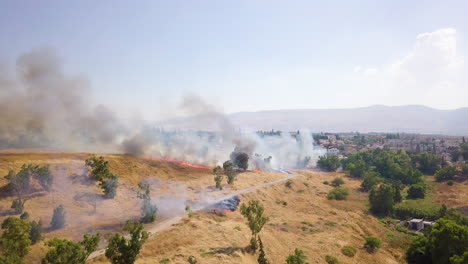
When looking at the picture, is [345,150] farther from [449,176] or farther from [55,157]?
[55,157]

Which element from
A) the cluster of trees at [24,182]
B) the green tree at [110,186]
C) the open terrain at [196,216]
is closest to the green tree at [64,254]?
the open terrain at [196,216]

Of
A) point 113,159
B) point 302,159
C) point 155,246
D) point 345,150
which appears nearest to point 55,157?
point 113,159

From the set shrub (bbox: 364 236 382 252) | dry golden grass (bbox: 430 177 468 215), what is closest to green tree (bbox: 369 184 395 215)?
dry golden grass (bbox: 430 177 468 215)

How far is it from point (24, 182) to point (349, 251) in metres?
50.8

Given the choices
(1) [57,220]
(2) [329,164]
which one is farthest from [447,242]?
(2) [329,164]

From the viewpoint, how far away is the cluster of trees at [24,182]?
4124cm

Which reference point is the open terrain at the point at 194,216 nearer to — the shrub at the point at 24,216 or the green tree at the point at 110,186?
Answer: the green tree at the point at 110,186

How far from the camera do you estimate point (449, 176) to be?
344 feet

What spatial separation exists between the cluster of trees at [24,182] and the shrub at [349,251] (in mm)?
46253

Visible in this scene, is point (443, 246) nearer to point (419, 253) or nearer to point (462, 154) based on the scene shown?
point (419, 253)

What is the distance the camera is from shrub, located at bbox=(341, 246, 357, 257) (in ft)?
132

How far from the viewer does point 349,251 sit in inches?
1593

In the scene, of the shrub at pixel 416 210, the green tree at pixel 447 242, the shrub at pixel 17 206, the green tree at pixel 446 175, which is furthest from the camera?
the green tree at pixel 446 175

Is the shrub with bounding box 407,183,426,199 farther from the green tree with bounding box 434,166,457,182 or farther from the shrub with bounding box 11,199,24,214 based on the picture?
the shrub with bounding box 11,199,24,214
